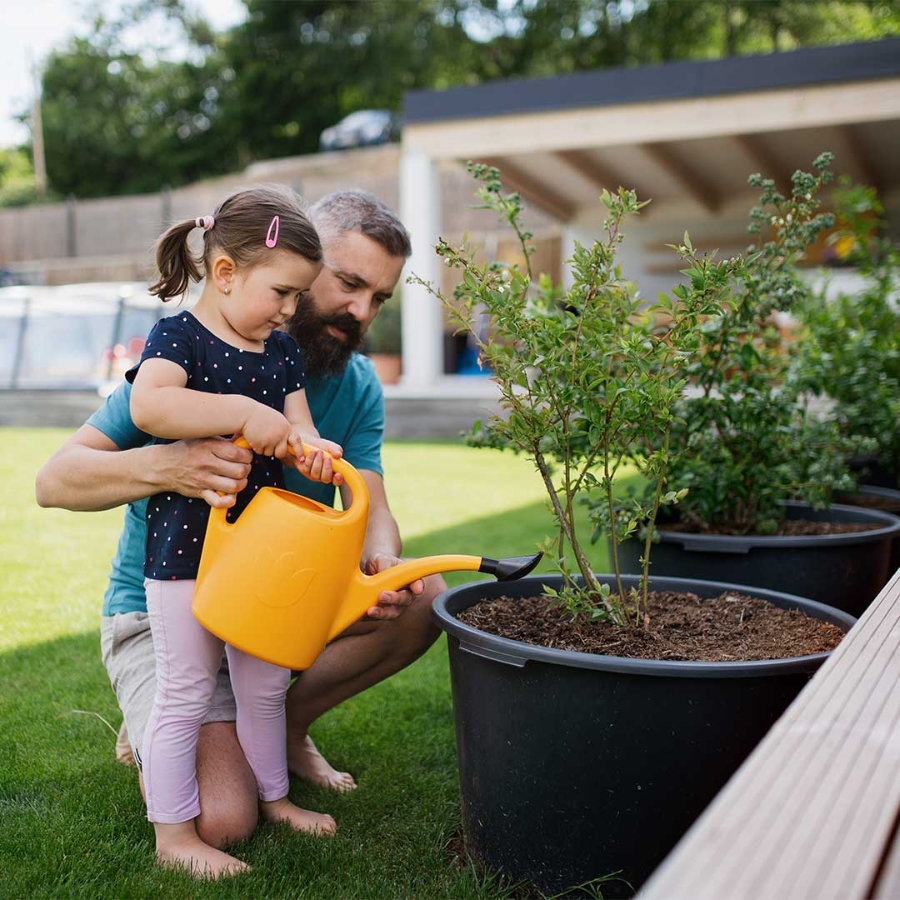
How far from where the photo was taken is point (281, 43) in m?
30.0

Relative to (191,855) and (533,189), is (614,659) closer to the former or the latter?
(191,855)

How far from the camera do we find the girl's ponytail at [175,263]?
1.92 metres

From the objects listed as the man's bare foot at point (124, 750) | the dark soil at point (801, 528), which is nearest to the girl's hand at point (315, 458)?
the man's bare foot at point (124, 750)

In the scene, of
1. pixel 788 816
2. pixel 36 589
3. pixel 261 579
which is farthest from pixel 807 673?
pixel 36 589

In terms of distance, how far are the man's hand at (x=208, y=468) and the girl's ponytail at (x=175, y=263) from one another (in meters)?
0.35

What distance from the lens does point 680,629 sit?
5.93 feet

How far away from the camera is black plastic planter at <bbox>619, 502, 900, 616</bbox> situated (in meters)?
2.48

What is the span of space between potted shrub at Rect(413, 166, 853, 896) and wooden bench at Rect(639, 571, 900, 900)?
419 millimetres

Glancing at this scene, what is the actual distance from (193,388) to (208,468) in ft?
0.54

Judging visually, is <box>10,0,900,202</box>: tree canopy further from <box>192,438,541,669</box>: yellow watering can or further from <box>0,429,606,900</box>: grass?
<box>192,438,541,669</box>: yellow watering can

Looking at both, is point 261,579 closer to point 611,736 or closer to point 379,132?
point 611,736

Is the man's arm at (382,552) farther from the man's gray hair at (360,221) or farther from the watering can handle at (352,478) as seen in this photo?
the man's gray hair at (360,221)

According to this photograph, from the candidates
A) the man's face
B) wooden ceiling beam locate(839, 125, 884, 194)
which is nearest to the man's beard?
the man's face

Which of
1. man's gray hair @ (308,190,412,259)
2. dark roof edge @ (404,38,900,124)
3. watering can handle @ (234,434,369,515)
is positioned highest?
dark roof edge @ (404,38,900,124)
